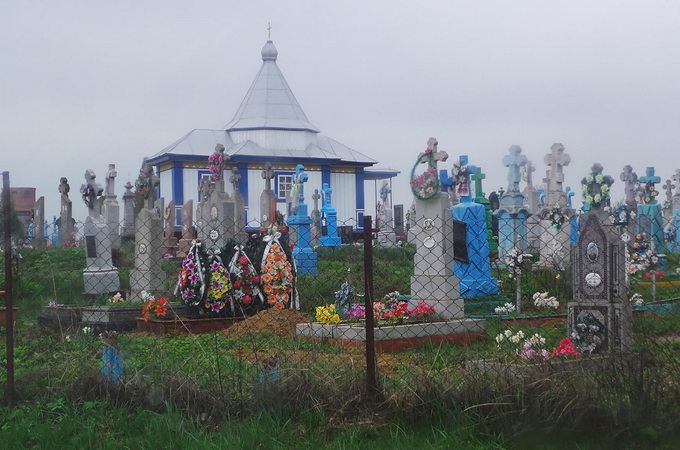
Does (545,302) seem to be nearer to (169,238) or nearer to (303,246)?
(303,246)

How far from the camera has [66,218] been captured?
85.5 feet

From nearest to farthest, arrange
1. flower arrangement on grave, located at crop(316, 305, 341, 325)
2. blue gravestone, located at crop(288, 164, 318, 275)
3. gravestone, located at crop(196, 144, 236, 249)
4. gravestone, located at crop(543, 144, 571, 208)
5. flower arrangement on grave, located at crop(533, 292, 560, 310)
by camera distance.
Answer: flower arrangement on grave, located at crop(316, 305, 341, 325), flower arrangement on grave, located at crop(533, 292, 560, 310), gravestone, located at crop(196, 144, 236, 249), blue gravestone, located at crop(288, 164, 318, 275), gravestone, located at crop(543, 144, 571, 208)

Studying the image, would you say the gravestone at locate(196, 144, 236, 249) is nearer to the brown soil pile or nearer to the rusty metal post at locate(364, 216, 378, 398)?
the brown soil pile

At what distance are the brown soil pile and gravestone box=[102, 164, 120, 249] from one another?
6.59 m

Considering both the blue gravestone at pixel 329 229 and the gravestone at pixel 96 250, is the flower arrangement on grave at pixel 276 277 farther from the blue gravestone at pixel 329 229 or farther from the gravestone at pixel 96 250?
the blue gravestone at pixel 329 229

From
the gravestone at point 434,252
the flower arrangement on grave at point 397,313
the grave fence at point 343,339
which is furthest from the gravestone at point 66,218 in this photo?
the flower arrangement on grave at point 397,313

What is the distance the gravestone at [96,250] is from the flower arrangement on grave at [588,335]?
9.59 meters

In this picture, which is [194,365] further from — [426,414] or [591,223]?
[591,223]

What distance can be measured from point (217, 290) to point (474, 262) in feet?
16.1

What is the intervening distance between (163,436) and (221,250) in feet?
21.5

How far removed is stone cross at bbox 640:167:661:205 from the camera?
2292cm

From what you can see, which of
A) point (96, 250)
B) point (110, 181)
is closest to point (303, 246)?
point (110, 181)

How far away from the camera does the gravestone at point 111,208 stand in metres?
17.2

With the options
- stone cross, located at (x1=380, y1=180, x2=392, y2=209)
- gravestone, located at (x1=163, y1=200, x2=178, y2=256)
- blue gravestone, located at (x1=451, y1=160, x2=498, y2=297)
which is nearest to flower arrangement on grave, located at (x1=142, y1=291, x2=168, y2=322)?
blue gravestone, located at (x1=451, y1=160, x2=498, y2=297)
